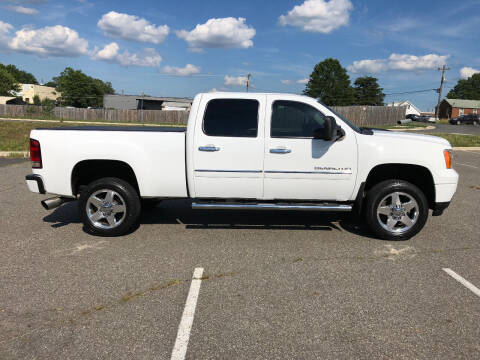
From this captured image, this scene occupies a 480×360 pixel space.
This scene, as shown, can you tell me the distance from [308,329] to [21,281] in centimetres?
293

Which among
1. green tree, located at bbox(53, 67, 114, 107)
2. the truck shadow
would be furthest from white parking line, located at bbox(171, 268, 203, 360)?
green tree, located at bbox(53, 67, 114, 107)

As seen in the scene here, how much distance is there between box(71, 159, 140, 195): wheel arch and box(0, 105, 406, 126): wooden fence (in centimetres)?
4134

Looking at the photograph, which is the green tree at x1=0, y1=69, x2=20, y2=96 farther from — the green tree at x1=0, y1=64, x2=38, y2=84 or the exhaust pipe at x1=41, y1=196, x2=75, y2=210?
the exhaust pipe at x1=41, y1=196, x2=75, y2=210

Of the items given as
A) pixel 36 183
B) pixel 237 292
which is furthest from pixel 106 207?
pixel 237 292

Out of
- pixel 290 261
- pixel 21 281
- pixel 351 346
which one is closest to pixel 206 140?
pixel 290 261

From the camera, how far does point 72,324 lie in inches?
120

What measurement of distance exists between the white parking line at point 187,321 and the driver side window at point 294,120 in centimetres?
215

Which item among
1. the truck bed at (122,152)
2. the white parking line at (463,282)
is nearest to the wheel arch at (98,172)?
the truck bed at (122,152)

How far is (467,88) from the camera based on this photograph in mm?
137875

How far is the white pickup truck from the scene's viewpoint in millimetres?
4895

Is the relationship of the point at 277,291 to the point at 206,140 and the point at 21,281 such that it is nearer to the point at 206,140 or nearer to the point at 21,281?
the point at 206,140

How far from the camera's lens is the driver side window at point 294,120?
493cm

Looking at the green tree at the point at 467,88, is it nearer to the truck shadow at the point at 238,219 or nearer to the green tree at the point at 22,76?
the truck shadow at the point at 238,219

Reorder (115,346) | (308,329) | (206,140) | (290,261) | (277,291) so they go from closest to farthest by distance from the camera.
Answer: (115,346), (308,329), (277,291), (290,261), (206,140)
